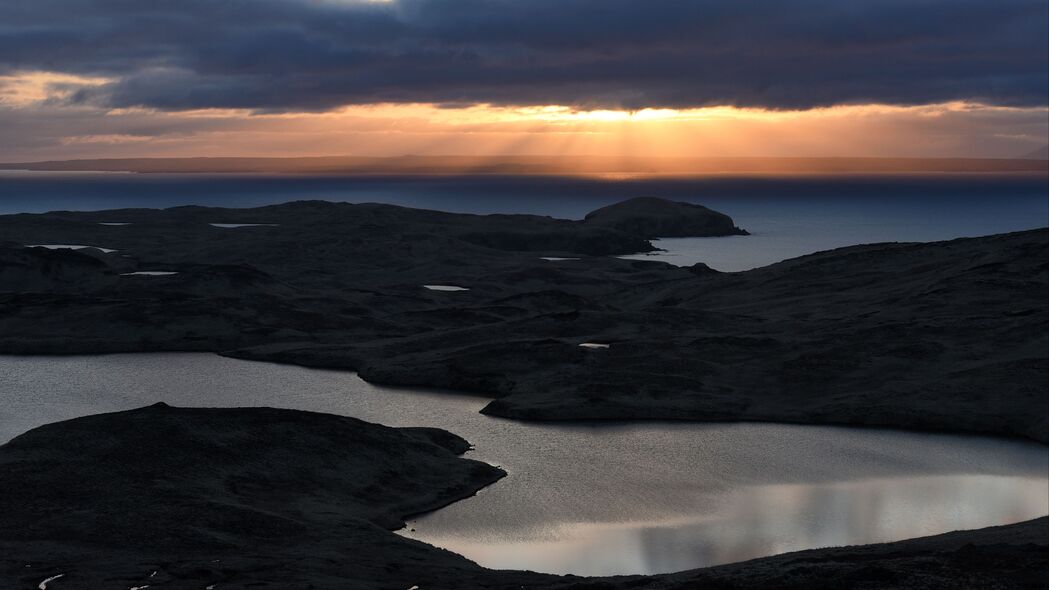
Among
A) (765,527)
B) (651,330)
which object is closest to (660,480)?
(765,527)

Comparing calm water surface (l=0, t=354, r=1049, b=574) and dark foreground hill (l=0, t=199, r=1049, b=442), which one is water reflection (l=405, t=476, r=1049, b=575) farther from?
dark foreground hill (l=0, t=199, r=1049, b=442)

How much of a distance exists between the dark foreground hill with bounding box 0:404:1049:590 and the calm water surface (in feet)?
12.7

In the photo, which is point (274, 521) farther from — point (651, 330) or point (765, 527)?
point (651, 330)

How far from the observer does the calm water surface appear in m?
52.8

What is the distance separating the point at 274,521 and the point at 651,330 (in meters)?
65.0

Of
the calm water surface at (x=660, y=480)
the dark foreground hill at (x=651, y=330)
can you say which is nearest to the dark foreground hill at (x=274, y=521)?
the calm water surface at (x=660, y=480)

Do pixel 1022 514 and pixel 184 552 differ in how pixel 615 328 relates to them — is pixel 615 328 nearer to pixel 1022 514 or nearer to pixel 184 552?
pixel 1022 514

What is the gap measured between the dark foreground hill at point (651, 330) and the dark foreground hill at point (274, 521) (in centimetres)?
2262

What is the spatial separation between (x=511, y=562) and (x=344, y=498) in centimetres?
1161

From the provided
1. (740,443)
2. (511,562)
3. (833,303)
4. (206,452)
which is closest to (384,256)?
(833,303)

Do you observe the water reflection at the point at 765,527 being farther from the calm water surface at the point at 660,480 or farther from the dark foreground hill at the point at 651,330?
the dark foreground hill at the point at 651,330

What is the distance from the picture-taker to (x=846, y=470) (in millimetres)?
68750

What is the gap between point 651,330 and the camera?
111m

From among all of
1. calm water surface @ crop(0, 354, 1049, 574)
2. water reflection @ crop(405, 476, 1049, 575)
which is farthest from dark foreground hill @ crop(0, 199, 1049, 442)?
water reflection @ crop(405, 476, 1049, 575)
